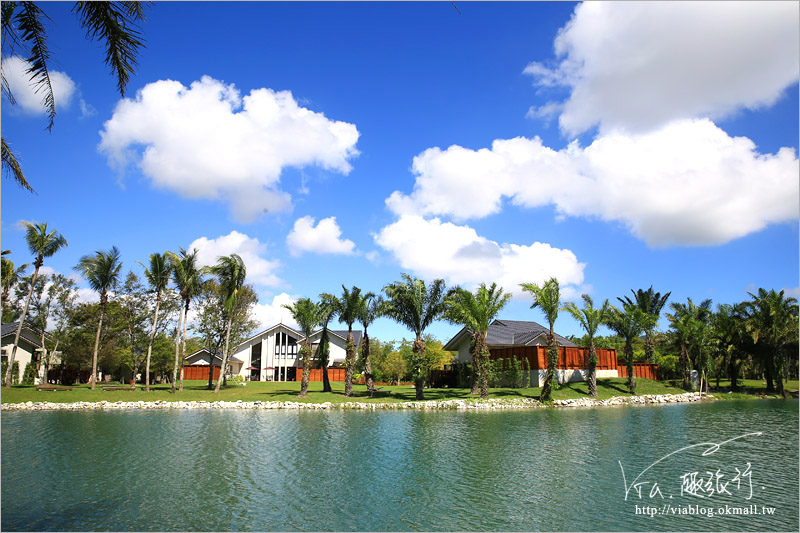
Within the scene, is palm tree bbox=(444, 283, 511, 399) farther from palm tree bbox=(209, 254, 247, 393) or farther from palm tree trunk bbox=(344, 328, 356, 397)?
palm tree bbox=(209, 254, 247, 393)

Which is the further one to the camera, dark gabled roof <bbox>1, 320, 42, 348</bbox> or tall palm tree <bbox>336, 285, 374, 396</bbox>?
dark gabled roof <bbox>1, 320, 42, 348</bbox>

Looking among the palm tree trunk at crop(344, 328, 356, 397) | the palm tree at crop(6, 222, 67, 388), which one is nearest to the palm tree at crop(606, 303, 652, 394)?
the palm tree trunk at crop(344, 328, 356, 397)

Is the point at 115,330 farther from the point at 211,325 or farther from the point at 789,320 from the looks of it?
the point at 789,320

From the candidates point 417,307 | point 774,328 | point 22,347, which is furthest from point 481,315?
point 22,347

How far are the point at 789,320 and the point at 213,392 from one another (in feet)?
169

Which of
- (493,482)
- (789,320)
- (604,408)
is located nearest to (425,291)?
(604,408)

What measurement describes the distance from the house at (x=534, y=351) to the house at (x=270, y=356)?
19352 millimetres

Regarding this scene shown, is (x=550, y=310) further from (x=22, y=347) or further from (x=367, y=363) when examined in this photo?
(x=22, y=347)

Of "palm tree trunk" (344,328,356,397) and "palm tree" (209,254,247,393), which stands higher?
"palm tree" (209,254,247,393)

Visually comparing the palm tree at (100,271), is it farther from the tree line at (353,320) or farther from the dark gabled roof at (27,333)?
the dark gabled roof at (27,333)

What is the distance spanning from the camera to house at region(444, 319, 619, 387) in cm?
4081

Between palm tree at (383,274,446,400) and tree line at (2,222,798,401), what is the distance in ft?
0.28

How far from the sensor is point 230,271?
39562 mm

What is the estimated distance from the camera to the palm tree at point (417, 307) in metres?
36.8
